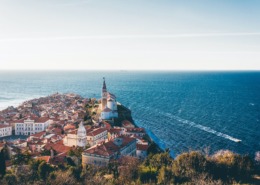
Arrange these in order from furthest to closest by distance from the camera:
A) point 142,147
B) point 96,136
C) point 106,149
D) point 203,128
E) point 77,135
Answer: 1. point 203,128
2. point 96,136
3. point 77,135
4. point 142,147
5. point 106,149

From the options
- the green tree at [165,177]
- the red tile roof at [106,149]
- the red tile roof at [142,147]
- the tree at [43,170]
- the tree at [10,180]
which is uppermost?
the green tree at [165,177]

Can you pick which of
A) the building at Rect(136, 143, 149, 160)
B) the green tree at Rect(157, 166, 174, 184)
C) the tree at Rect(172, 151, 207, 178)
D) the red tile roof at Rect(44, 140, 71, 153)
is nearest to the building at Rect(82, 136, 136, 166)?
the building at Rect(136, 143, 149, 160)

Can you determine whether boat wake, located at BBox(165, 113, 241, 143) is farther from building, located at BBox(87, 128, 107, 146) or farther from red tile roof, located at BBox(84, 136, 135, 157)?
red tile roof, located at BBox(84, 136, 135, 157)

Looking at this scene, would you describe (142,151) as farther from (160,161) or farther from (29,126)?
(29,126)

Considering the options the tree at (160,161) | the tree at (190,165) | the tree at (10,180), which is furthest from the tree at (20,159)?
the tree at (190,165)

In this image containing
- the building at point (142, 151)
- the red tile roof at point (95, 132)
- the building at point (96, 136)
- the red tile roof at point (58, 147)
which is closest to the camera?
the red tile roof at point (58, 147)

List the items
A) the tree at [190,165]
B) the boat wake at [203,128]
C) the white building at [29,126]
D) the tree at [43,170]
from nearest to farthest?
the tree at [190,165]
the tree at [43,170]
the boat wake at [203,128]
the white building at [29,126]

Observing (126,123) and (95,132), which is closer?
(95,132)

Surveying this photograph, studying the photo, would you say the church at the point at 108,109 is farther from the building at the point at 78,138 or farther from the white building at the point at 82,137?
the building at the point at 78,138

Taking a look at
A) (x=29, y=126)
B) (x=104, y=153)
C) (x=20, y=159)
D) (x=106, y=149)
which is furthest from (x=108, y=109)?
(x=20, y=159)
